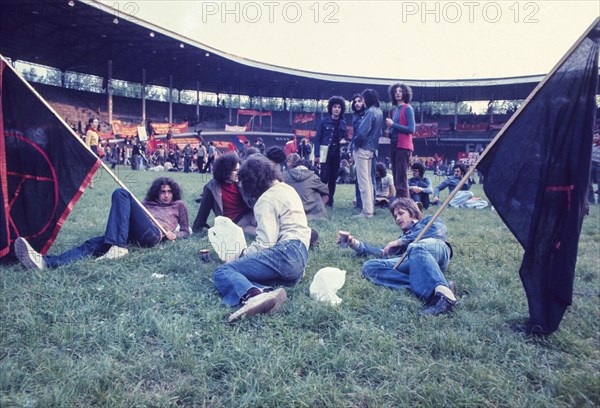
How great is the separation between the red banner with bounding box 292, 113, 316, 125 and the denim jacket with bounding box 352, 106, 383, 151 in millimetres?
32505

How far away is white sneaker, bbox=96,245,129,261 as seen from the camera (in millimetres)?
3729

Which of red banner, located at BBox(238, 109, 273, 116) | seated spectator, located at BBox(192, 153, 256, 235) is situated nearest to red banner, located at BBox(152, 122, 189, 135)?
red banner, located at BBox(238, 109, 273, 116)

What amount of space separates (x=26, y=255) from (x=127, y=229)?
2.79ft

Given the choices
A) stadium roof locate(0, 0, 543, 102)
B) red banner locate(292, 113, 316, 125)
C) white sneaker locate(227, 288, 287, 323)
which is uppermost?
stadium roof locate(0, 0, 543, 102)

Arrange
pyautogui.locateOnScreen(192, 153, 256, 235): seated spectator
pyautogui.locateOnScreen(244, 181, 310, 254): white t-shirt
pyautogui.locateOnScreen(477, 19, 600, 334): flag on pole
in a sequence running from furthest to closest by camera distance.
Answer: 1. pyautogui.locateOnScreen(192, 153, 256, 235): seated spectator
2. pyautogui.locateOnScreen(244, 181, 310, 254): white t-shirt
3. pyautogui.locateOnScreen(477, 19, 600, 334): flag on pole

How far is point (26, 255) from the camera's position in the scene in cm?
339

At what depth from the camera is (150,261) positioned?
3.82 metres

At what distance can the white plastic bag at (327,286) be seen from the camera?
9.29 ft

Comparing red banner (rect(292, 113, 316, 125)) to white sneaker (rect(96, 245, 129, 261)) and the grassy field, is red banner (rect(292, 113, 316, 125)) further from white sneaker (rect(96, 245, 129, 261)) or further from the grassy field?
the grassy field

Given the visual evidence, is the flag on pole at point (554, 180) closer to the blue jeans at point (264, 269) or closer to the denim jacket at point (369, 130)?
the blue jeans at point (264, 269)

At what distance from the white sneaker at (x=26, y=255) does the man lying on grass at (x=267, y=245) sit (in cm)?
168

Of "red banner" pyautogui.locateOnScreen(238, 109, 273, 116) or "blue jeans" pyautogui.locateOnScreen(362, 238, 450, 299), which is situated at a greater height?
"red banner" pyautogui.locateOnScreen(238, 109, 273, 116)

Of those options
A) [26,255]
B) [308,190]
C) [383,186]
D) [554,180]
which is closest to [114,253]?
[26,255]

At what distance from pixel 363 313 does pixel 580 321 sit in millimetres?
1406
